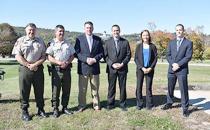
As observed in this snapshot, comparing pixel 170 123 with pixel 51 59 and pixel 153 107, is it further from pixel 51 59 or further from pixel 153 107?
pixel 51 59

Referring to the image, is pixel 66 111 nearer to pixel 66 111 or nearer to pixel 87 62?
pixel 66 111

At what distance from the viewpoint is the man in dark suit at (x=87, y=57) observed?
901 cm

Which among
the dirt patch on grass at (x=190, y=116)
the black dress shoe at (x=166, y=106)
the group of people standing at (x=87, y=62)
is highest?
the group of people standing at (x=87, y=62)

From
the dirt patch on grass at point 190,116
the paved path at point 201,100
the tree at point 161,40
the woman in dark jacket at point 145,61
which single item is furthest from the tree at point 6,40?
the woman in dark jacket at point 145,61

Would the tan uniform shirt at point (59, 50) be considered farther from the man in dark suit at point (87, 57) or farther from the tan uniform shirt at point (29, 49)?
the man in dark suit at point (87, 57)

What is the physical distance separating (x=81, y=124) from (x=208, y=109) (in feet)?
11.6

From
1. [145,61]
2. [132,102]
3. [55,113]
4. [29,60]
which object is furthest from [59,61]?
[132,102]

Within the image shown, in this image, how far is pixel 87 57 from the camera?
9.04 m

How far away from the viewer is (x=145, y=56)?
372 inches

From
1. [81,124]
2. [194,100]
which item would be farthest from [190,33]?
[81,124]

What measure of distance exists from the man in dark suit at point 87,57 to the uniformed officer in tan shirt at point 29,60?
39.2 inches

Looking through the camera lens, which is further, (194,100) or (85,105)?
(194,100)

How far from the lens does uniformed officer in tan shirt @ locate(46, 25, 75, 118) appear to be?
8.56 m

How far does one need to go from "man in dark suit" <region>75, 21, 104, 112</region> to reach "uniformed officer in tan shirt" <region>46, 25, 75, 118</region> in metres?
0.35
